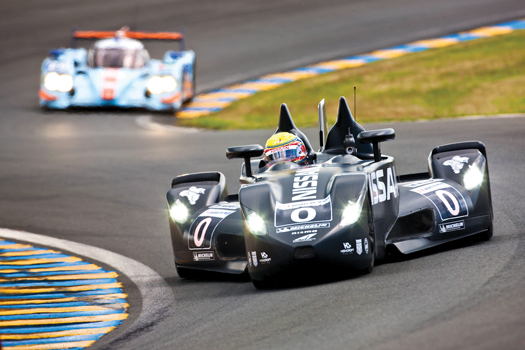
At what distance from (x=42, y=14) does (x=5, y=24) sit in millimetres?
1417

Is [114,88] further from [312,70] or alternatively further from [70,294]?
[70,294]

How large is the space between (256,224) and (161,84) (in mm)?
10430

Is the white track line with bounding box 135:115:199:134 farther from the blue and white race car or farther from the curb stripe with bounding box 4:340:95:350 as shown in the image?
the curb stripe with bounding box 4:340:95:350

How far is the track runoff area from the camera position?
16.7m

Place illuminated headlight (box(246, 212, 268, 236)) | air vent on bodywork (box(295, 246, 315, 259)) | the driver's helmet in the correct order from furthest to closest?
the driver's helmet, illuminated headlight (box(246, 212, 268, 236)), air vent on bodywork (box(295, 246, 315, 259))

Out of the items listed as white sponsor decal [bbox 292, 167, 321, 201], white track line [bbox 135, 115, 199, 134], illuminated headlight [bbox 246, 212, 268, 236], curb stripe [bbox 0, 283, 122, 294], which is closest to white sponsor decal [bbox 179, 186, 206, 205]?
curb stripe [bbox 0, 283, 122, 294]

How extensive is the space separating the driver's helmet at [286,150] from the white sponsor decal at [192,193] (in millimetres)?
829

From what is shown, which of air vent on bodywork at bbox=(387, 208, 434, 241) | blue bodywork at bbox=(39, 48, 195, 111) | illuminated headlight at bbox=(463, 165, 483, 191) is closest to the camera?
air vent on bodywork at bbox=(387, 208, 434, 241)

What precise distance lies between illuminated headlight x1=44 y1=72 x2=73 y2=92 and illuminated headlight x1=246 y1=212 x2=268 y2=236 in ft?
35.1

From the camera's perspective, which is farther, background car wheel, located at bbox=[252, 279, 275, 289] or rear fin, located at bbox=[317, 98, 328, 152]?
rear fin, located at bbox=[317, 98, 328, 152]

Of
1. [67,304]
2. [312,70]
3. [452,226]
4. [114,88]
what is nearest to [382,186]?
[452,226]

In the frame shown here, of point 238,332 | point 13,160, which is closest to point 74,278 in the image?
point 238,332

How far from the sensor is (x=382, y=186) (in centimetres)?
652

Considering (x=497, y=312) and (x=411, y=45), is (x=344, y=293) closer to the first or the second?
(x=497, y=312)
